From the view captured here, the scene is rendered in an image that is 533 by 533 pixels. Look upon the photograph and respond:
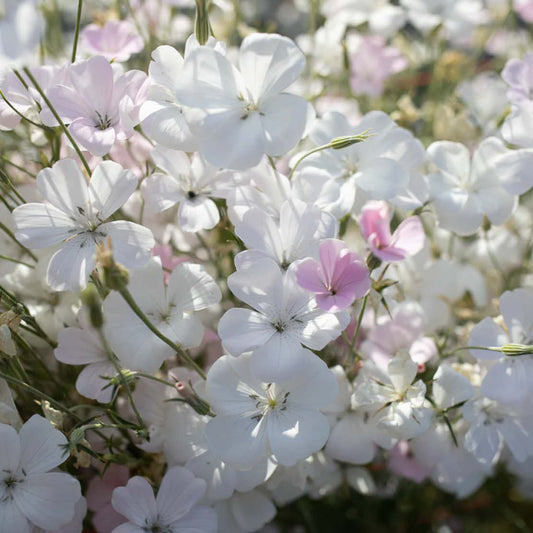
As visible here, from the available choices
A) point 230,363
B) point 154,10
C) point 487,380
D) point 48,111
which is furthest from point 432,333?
point 154,10

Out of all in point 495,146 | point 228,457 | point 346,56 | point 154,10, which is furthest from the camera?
point 154,10

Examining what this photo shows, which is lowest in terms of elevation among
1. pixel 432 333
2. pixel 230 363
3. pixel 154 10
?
pixel 432 333

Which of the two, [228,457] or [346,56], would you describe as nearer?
[228,457]

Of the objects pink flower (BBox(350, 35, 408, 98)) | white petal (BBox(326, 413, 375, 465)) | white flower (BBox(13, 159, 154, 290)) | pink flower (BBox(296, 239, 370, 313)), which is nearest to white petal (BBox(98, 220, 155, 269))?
white flower (BBox(13, 159, 154, 290))

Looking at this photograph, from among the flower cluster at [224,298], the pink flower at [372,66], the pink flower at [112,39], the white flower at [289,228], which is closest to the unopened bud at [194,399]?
the flower cluster at [224,298]

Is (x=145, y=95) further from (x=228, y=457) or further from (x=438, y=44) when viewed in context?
(x=438, y=44)

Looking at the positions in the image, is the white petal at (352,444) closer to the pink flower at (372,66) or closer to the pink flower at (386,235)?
the pink flower at (386,235)

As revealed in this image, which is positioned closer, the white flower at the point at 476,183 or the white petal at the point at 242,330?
the white petal at the point at 242,330
